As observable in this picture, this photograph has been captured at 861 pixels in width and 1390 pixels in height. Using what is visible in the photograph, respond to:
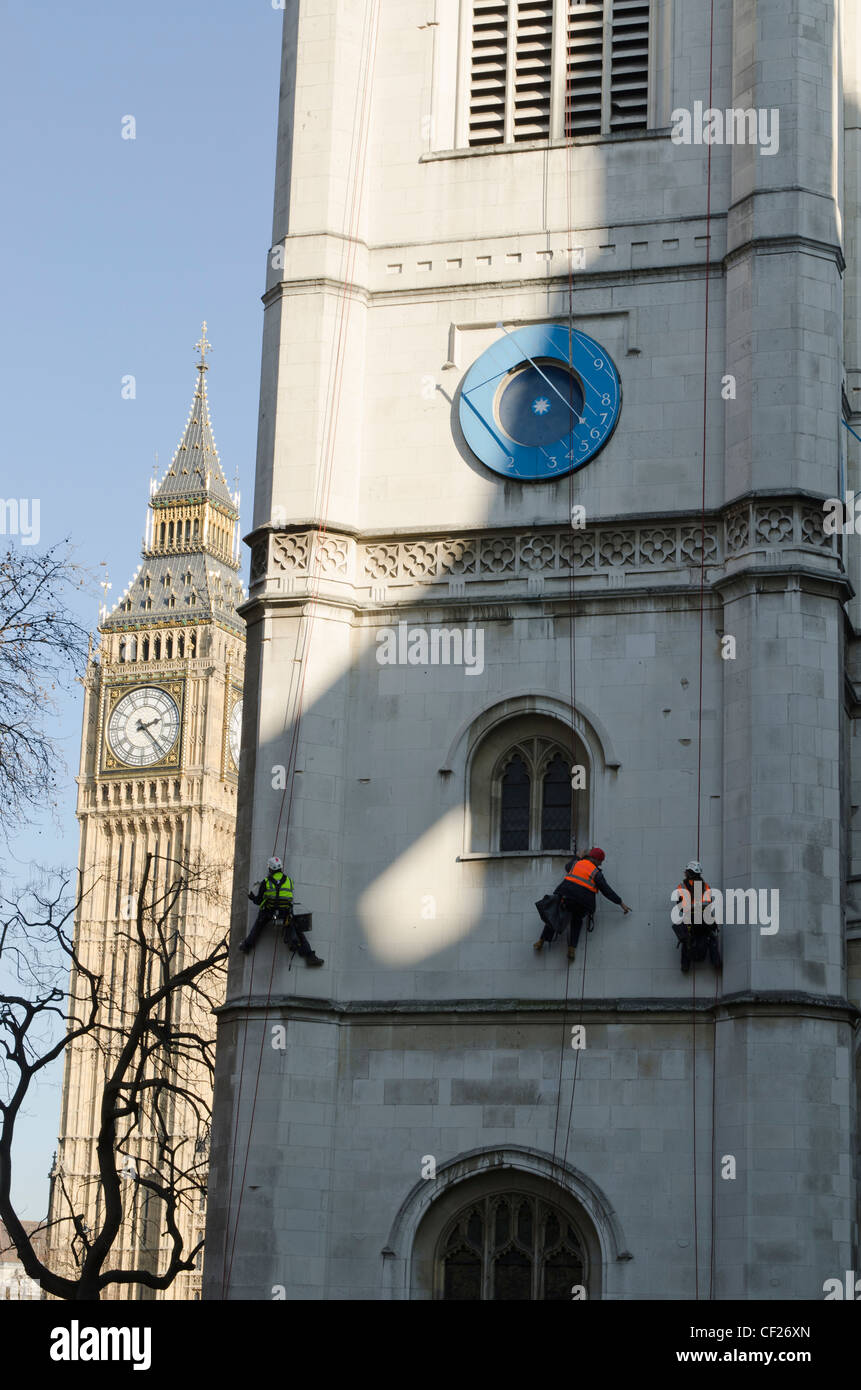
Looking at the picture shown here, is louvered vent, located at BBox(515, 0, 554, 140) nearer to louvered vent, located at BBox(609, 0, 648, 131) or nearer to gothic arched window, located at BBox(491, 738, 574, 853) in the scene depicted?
louvered vent, located at BBox(609, 0, 648, 131)

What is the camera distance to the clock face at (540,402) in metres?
28.6

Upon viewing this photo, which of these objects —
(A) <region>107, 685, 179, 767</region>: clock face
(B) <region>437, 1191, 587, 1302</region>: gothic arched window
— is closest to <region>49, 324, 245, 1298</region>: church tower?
(A) <region>107, 685, 179, 767</region>: clock face

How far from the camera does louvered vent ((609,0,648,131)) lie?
30.1 metres

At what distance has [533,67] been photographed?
30.9 metres

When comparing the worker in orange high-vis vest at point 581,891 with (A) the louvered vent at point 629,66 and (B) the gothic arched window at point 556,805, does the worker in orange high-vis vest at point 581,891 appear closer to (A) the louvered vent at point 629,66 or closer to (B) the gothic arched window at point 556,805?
(B) the gothic arched window at point 556,805

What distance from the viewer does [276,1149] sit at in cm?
2619

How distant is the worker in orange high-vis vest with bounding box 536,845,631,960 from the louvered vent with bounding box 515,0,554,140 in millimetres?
10423

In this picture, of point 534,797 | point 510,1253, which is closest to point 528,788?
point 534,797

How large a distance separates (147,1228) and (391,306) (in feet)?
260

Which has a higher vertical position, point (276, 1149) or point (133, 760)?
point (133, 760)

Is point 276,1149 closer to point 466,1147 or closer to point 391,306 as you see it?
point 466,1147

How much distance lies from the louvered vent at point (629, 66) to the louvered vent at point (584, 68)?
0.68 feet


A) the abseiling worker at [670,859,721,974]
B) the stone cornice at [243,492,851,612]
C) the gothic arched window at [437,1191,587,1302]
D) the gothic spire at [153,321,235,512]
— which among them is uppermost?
the gothic spire at [153,321,235,512]
